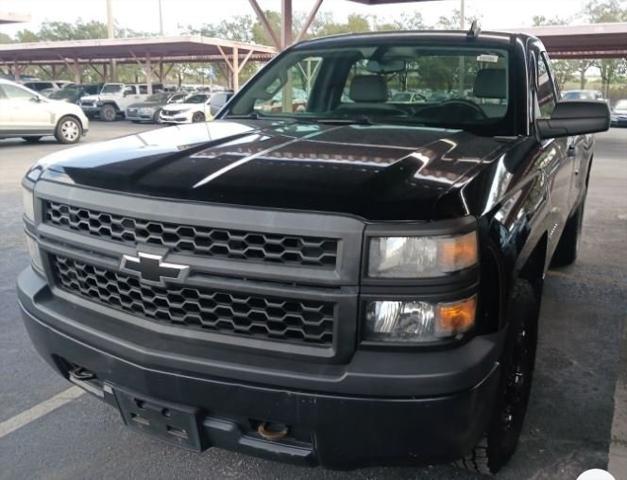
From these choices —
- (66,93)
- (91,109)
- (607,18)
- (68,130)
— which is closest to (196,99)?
(91,109)

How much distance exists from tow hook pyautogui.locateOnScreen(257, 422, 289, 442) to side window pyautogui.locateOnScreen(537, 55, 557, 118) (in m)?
2.27

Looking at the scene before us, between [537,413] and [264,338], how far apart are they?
177cm

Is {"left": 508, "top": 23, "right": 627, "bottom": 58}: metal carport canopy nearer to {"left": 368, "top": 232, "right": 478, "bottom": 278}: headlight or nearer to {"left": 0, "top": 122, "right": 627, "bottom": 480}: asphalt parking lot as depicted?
{"left": 0, "top": 122, "right": 627, "bottom": 480}: asphalt parking lot

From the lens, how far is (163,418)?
2.08 metres

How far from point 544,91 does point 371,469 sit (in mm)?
2458

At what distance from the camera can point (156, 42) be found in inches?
1109

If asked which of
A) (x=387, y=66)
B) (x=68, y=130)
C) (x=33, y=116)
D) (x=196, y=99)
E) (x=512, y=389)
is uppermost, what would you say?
(x=387, y=66)

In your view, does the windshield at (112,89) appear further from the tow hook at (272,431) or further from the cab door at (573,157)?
the tow hook at (272,431)

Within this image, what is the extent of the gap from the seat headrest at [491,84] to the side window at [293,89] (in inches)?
40.7

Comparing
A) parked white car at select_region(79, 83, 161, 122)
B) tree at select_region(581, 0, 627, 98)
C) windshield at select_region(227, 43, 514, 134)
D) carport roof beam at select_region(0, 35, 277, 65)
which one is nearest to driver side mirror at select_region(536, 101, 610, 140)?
windshield at select_region(227, 43, 514, 134)

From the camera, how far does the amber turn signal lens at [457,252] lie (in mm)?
1812

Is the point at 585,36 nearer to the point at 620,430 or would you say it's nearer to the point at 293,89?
the point at 293,89

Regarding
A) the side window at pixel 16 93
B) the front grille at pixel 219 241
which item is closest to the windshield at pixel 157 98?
the side window at pixel 16 93

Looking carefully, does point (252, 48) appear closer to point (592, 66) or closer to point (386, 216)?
point (386, 216)
